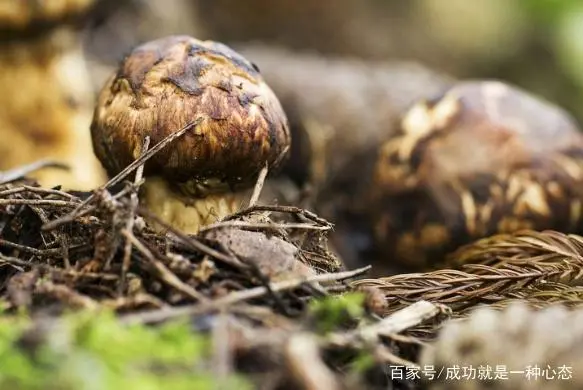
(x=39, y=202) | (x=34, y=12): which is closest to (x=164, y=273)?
(x=39, y=202)

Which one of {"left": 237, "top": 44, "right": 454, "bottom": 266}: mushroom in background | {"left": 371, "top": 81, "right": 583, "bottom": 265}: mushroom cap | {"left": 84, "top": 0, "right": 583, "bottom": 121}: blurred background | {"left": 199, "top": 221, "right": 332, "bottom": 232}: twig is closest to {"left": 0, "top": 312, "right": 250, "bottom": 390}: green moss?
{"left": 199, "top": 221, "right": 332, "bottom": 232}: twig

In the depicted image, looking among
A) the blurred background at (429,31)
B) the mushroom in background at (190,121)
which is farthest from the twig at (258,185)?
the blurred background at (429,31)

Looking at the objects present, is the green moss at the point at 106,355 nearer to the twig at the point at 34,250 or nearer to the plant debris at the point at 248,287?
the plant debris at the point at 248,287

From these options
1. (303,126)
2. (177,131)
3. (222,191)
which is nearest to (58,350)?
(177,131)

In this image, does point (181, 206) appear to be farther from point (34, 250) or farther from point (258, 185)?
point (34, 250)

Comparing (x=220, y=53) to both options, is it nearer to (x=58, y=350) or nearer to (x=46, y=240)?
(x=46, y=240)
